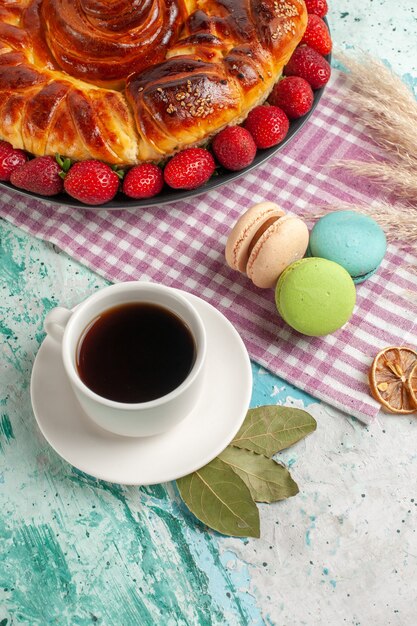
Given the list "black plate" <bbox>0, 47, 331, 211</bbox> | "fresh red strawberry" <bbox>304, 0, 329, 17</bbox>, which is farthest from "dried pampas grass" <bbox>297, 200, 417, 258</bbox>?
"fresh red strawberry" <bbox>304, 0, 329, 17</bbox>

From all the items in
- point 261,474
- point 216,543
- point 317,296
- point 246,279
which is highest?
point 317,296

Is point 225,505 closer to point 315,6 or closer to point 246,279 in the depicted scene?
point 246,279

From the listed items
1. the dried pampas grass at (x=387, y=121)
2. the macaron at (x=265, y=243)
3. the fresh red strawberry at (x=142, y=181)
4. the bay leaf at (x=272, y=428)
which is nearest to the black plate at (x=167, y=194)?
the fresh red strawberry at (x=142, y=181)

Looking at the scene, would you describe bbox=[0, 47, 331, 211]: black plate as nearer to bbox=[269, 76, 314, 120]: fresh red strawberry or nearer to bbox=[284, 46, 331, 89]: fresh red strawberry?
bbox=[269, 76, 314, 120]: fresh red strawberry

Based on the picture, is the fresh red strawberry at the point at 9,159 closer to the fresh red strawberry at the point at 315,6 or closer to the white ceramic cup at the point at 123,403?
the white ceramic cup at the point at 123,403

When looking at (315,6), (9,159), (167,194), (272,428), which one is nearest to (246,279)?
(167,194)
